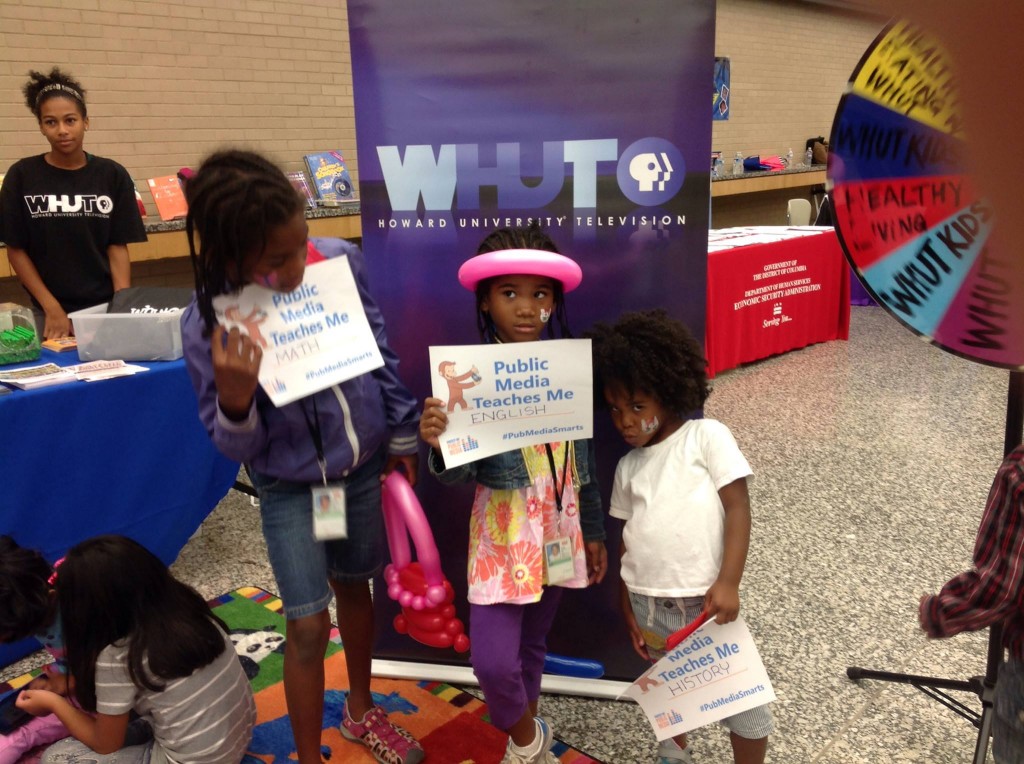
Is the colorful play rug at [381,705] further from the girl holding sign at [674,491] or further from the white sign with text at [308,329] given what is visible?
the white sign with text at [308,329]

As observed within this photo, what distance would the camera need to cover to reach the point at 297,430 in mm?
1527

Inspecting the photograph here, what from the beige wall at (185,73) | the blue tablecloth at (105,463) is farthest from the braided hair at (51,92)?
the beige wall at (185,73)

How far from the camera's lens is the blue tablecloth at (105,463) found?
2266mm

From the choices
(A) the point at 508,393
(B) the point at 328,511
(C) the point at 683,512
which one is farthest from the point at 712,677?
(B) the point at 328,511

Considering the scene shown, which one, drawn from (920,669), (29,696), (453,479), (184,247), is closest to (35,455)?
(29,696)

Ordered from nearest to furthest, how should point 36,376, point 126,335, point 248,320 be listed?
point 248,320, point 36,376, point 126,335

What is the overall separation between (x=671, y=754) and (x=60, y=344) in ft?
7.74

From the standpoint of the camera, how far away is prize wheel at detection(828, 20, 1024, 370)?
3.68 feet

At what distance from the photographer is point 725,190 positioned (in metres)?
8.98

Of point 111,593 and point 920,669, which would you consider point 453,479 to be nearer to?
point 111,593

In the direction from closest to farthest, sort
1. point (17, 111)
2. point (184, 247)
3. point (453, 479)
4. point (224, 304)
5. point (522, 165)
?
1. point (224, 304)
2. point (453, 479)
3. point (522, 165)
4. point (17, 111)
5. point (184, 247)

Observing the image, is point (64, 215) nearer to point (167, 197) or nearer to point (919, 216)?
point (167, 197)

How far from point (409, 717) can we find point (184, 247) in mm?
3893

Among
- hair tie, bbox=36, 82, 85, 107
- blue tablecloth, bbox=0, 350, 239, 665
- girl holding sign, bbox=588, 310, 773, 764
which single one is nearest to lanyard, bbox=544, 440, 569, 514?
girl holding sign, bbox=588, 310, 773, 764
